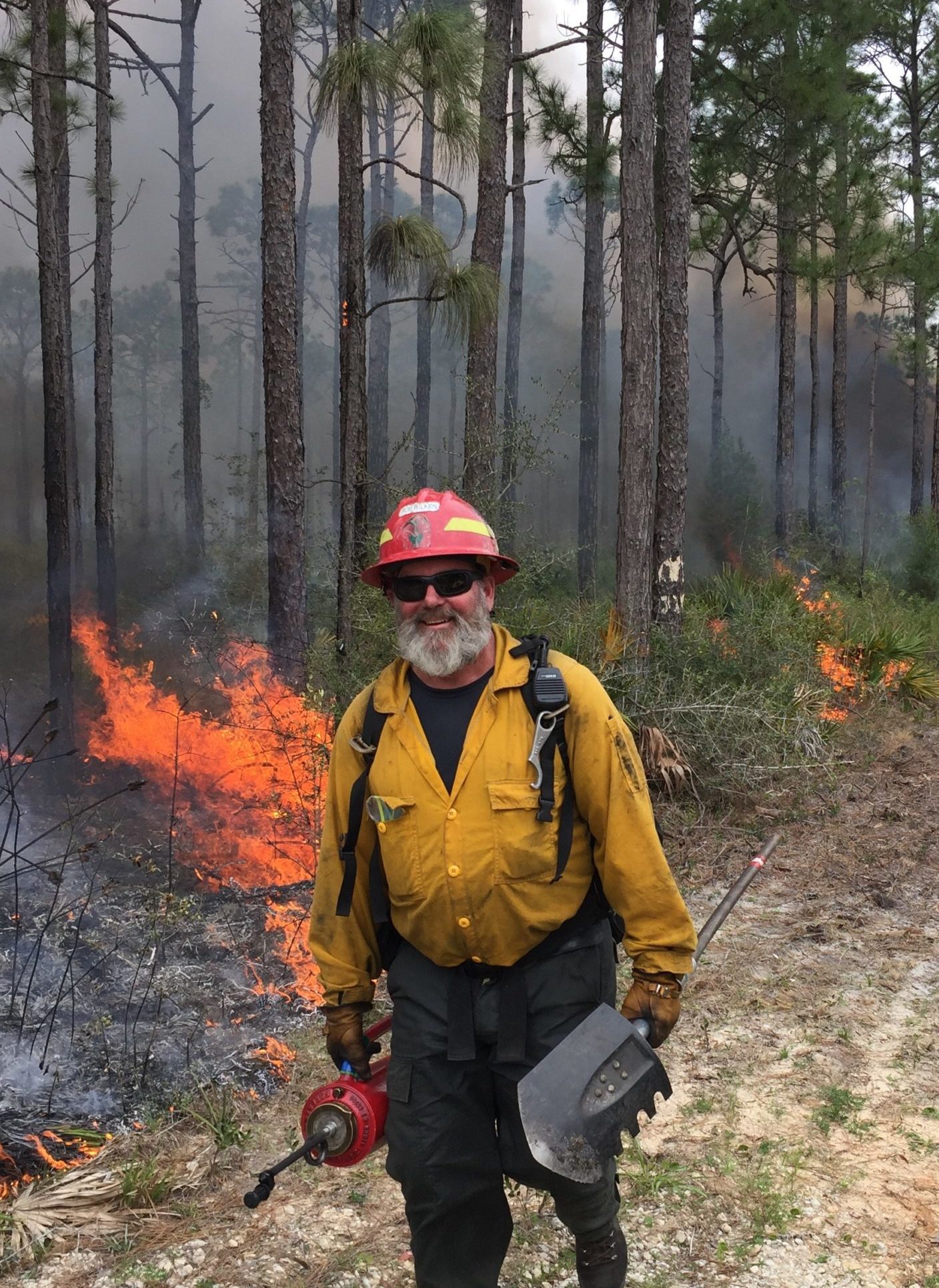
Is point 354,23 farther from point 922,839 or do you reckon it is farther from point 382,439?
point 382,439

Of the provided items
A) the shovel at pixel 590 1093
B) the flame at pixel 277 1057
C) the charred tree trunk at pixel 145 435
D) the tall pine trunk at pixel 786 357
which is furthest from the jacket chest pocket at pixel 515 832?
the charred tree trunk at pixel 145 435

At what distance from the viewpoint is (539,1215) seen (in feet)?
11.0

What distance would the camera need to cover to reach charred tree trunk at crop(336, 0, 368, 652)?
879 cm

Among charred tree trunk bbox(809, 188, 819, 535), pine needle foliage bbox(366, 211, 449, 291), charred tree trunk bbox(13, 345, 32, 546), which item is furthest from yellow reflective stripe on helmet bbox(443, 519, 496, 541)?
charred tree trunk bbox(13, 345, 32, 546)

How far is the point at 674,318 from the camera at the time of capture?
10.3m

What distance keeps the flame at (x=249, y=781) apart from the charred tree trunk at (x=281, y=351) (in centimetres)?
43

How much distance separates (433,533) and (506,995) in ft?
3.73

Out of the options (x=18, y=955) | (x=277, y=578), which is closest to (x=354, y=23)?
(x=277, y=578)

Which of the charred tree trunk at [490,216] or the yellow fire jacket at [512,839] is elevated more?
the charred tree trunk at [490,216]

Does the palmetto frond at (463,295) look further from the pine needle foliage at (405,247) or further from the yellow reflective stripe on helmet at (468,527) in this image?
the yellow reflective stripe on helmet at (468,527)

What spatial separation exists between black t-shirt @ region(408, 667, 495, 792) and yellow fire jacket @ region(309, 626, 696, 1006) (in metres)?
0.03

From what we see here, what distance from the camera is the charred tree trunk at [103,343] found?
13453 mm

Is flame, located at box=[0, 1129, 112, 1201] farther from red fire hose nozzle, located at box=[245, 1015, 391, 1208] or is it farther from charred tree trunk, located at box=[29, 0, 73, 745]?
charred tree trunk, located at box=[29, 0, 73, 745]

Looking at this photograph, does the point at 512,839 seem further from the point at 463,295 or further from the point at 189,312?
the point at 189,312
